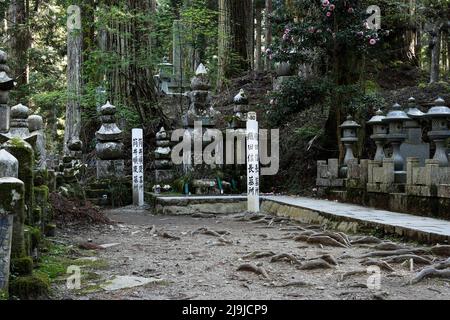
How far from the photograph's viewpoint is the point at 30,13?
20859 millimetres

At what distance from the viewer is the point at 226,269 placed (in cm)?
615

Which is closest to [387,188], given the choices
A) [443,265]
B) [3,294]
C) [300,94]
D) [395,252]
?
[395,252]

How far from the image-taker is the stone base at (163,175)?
15.0 m

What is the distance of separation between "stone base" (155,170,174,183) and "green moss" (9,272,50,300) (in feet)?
34.1

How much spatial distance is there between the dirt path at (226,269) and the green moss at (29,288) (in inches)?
5.2

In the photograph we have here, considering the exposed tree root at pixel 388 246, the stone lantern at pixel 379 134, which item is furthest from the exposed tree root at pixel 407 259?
the stone lantern at pixel 379 134

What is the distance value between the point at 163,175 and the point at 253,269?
30.9ft

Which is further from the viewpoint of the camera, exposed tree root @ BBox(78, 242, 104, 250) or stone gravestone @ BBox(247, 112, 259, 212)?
stone gravestone @ BBox(247, 112, 259, 212)

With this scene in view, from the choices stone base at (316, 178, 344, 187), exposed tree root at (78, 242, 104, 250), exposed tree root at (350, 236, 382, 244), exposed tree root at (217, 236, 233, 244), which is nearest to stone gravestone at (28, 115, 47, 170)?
exposed tree root at (78, 242, 104, 250)

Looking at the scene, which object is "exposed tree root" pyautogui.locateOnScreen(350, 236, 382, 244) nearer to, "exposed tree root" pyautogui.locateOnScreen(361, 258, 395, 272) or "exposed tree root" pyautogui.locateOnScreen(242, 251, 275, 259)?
"exposed tree root" pyautogui.locateOnScreen(361, 258, 395, 272)

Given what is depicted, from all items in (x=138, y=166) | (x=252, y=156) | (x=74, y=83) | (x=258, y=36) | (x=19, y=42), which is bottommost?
(x=138, y=166)

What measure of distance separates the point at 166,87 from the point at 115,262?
16.9m

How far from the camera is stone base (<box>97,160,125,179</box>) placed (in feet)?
49.9

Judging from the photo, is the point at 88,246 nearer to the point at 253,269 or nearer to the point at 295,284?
the point at 253,269
